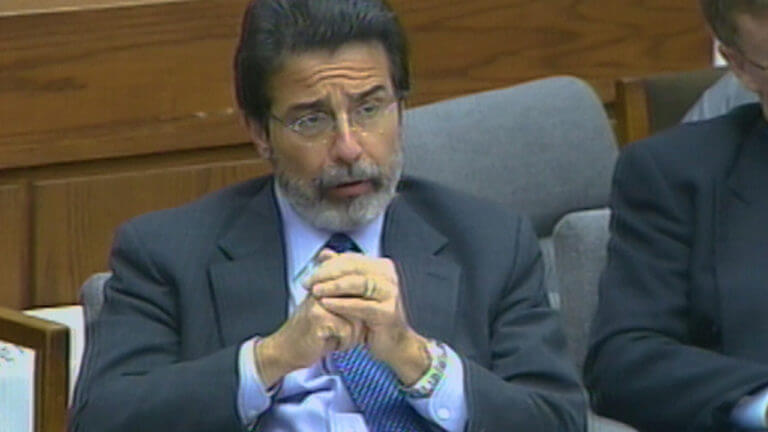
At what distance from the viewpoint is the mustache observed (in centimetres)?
260

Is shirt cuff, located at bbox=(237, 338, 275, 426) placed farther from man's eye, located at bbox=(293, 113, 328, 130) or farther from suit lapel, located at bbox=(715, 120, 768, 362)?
suit lapel, located at bbox=(715, 120, 768, 362)

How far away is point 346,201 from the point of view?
2623mm

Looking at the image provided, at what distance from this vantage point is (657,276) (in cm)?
275

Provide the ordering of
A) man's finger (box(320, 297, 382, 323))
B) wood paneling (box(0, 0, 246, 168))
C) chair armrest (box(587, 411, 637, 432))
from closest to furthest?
man's finger (box(320, 297, 382, 323)), chair armrest (box(587, 411, 637, 432)), wood paneling (box(0, 0, 246, 168))

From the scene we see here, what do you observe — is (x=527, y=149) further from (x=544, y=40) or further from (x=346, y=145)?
(x=544, y=40)

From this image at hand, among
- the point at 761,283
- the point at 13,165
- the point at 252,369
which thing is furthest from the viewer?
the point at 13,165

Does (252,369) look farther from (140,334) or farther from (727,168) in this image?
(727,168)

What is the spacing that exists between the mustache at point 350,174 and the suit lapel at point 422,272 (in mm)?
124

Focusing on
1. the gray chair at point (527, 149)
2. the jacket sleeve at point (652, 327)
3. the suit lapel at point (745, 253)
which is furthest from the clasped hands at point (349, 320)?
the gray chair at point (527, 149)

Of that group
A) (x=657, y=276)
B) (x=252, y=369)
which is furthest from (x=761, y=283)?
(x=252, y=369)

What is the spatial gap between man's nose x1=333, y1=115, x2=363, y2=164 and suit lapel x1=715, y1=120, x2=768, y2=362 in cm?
53

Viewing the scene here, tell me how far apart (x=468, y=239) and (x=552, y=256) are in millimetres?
698

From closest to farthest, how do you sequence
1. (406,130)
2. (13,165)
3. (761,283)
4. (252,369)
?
(252,369) → (761,283) → (406,130) → (13,165)

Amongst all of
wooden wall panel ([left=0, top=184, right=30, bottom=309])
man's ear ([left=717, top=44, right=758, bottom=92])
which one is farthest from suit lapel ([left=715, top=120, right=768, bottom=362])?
wooden wall panel ([left=0, top=184, right=30, bottom=309])
